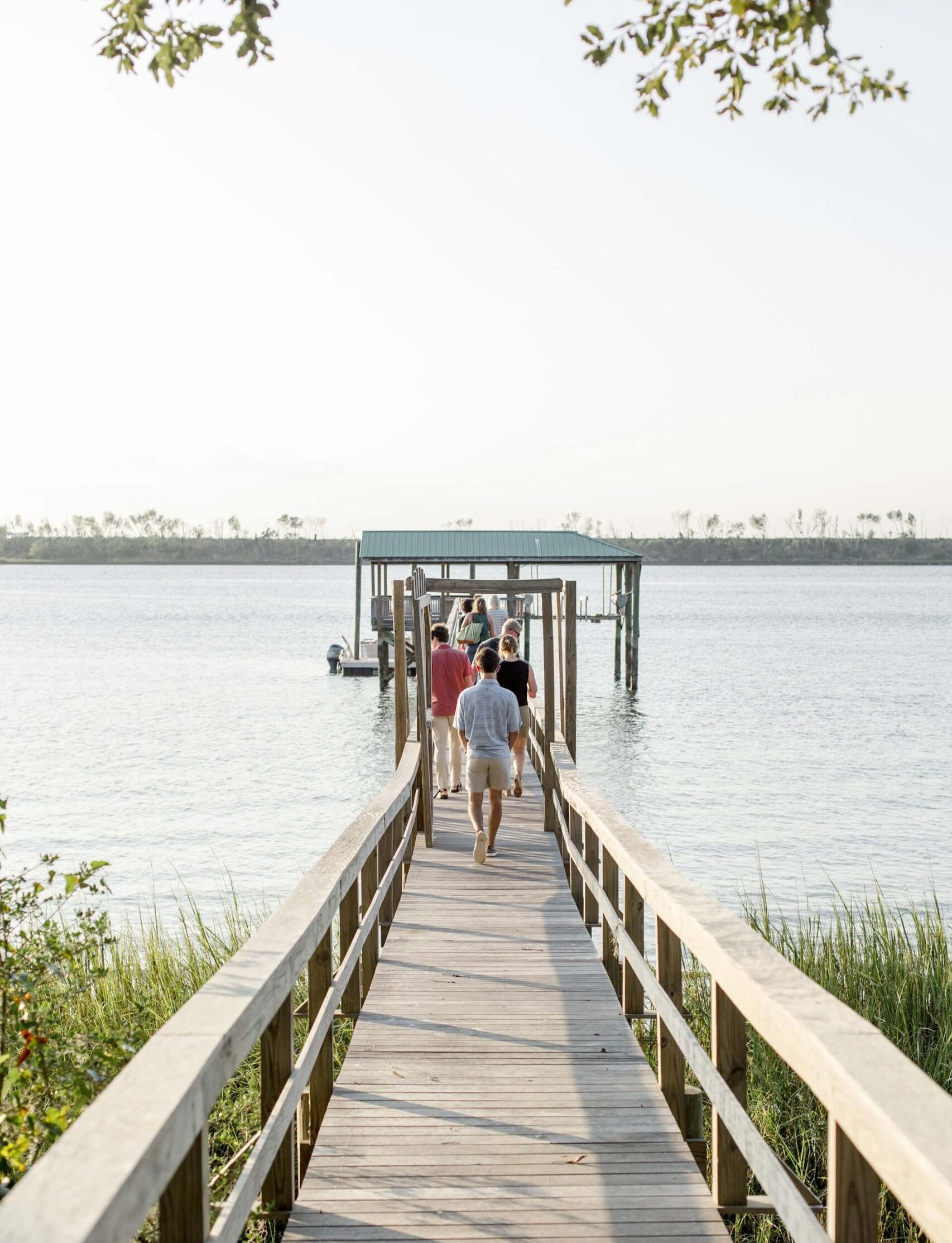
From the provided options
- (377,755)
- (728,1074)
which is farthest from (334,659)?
(728,1074)

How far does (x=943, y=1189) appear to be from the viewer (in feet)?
5.09

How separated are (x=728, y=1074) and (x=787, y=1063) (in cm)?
29

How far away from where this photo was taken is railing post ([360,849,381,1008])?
5578 millimetres

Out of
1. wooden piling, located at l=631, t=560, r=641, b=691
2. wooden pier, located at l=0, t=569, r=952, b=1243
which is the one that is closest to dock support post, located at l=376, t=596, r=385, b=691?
wooden piling, located at l=631, t=560, r=641, b=691

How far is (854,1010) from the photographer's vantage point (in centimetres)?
619

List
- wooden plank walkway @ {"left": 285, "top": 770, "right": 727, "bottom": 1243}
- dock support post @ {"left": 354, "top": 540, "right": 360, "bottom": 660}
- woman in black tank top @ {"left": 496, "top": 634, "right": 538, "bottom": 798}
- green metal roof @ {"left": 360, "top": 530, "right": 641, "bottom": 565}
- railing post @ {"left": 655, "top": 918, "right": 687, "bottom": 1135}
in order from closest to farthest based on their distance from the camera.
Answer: wooden plank walkway @ {"left": 285, "top": 770, "right": 727, "bottom": 1243} → railing post @ {"left": 655, "top": 918, "right": 687, "bottom": 1135} → woman in black tank top @ {"left": 496, "top": 634, "right": 538, "bottom": 798} → green metal roof @ {"left": 360, "top": 530, "right": 641, "bottom": 565} → dock support post @ {"left": 354, "top": 540, "right": 360, "bottom": 660}

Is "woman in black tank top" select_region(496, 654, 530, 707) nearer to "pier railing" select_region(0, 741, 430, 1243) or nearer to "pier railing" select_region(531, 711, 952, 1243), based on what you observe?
"pier railing" select_region(531, 711, 952, 1243)

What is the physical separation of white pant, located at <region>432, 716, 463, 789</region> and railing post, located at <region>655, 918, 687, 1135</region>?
21.6 feet

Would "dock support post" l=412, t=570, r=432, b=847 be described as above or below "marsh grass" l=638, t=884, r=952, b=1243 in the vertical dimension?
above

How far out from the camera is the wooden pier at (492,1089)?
183cm

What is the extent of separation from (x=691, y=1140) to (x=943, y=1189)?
8.84 ft

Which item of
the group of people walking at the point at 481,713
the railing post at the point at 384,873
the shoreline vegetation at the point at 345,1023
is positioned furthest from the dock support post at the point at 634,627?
the railing post at the point at 384,873

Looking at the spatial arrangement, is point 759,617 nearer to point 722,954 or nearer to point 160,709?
point 160,709

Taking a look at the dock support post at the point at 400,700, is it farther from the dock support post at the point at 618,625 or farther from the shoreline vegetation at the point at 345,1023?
the dock support post at the point at 618,625
